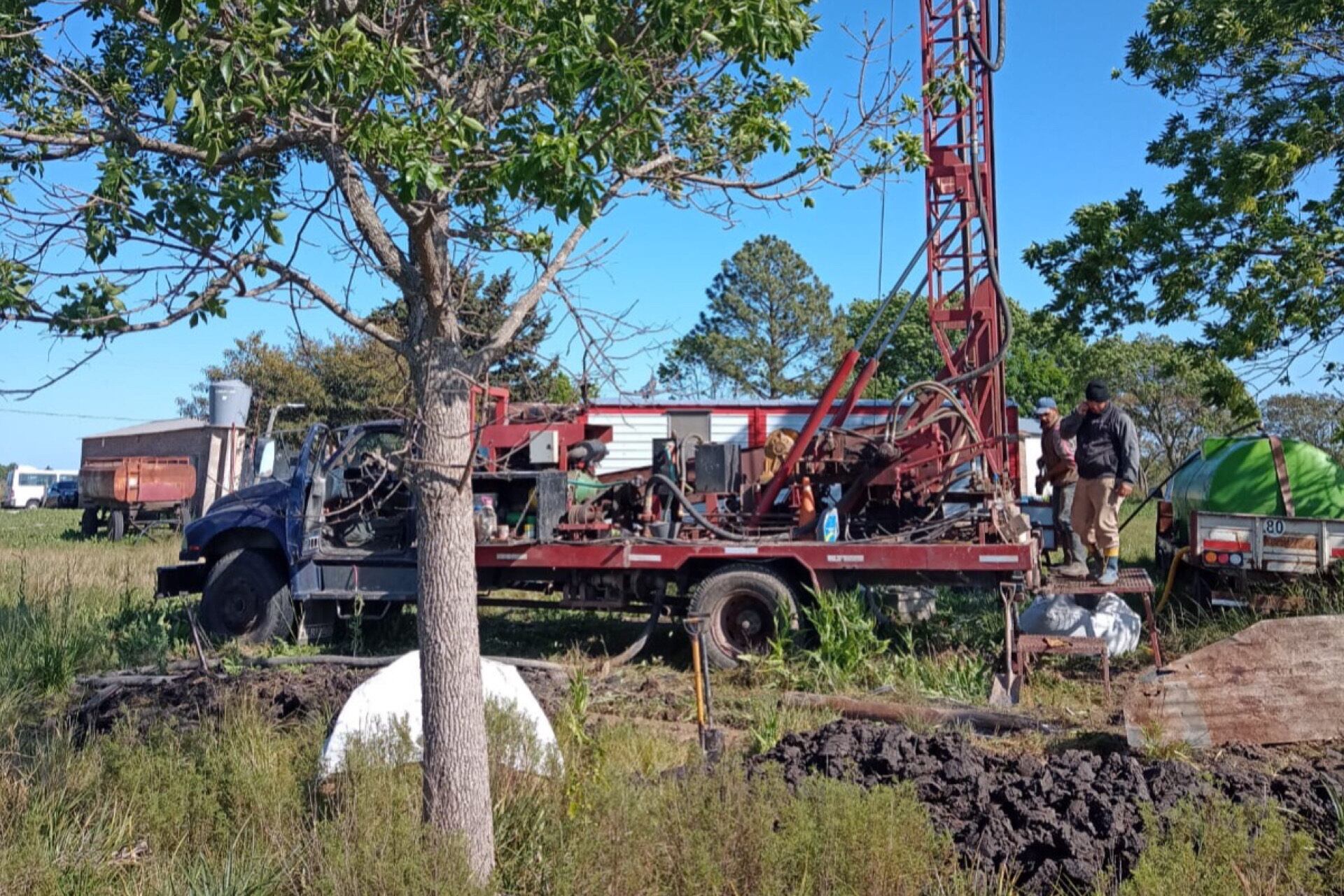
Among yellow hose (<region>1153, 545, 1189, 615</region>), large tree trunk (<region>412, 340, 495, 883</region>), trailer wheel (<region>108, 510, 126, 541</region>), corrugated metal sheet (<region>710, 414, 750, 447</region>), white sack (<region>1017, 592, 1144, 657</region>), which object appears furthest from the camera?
trailer wheel (<region>108, 510, 126, 541</region>)

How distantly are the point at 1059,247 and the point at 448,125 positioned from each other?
37.2 feet

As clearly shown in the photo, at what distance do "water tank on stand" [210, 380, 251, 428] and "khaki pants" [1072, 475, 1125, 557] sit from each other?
449 inches

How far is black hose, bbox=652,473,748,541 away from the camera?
9109mm

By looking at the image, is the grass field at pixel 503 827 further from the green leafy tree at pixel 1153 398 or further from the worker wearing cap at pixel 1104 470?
the green leafy tree at pixel 1153 398

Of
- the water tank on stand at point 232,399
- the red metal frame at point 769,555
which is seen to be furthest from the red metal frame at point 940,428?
the water tank on stand at point 232,399

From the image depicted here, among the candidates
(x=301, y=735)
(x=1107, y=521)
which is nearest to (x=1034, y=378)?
(x=1107, y=521)

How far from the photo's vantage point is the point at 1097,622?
28.1 ft

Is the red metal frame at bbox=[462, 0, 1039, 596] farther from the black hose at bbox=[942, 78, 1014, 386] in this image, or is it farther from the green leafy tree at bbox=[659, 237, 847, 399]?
the green leafy tree at bbox=[659, 237, 847, 399]

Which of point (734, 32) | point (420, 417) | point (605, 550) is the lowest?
point (605, 550)

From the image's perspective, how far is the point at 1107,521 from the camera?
8922mm

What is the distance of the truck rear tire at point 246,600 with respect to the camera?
9773 millimetres

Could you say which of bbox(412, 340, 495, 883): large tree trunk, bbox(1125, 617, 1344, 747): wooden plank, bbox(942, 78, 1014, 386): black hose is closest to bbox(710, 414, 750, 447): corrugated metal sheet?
bbox(942, 78, 1014, 386): black hose

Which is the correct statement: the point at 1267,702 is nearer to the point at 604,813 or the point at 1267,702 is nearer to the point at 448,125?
the point at 604,813

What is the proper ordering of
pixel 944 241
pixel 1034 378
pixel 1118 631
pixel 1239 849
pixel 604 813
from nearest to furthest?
1. pixel 1239 849
2. pixel 604 813
3. pixel 1118 631
4. pixel 944 241
5. pixel 1034 378
